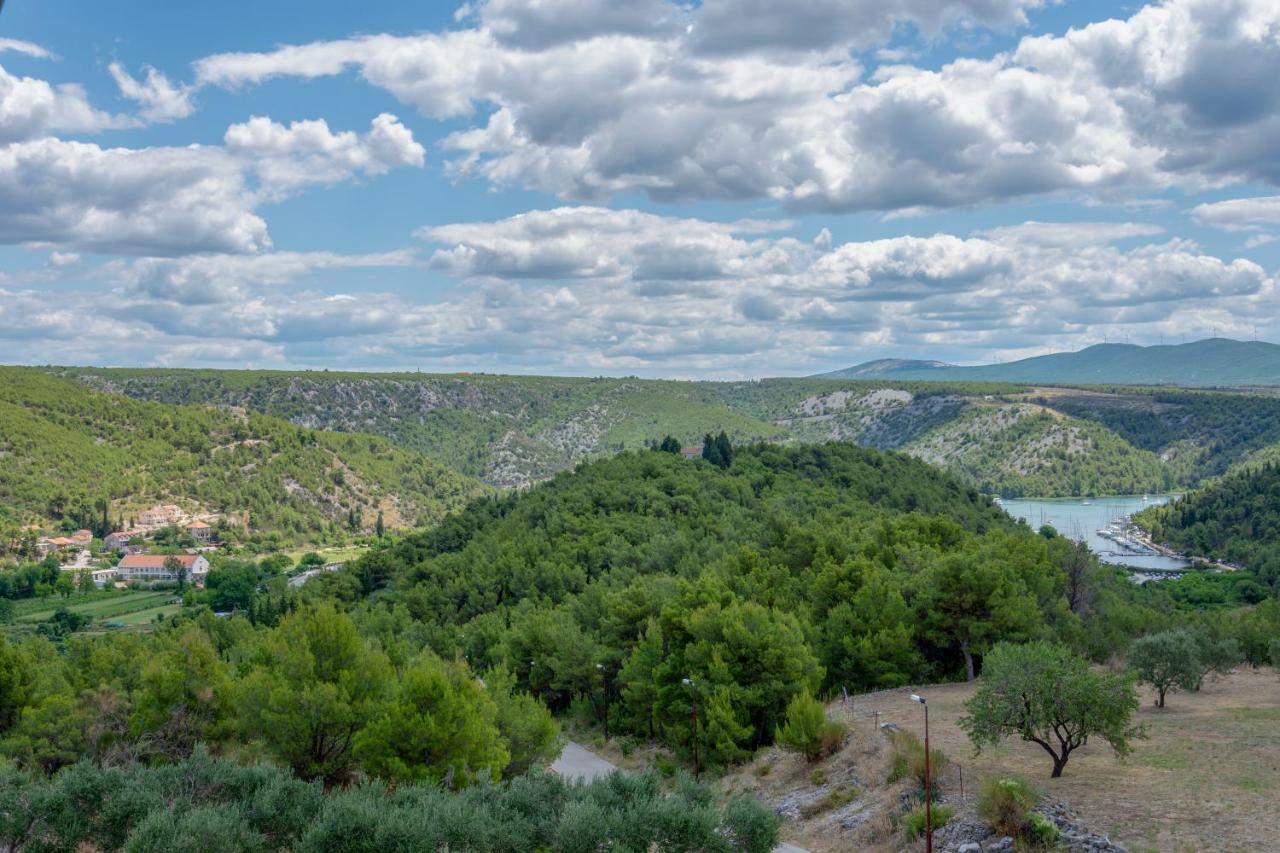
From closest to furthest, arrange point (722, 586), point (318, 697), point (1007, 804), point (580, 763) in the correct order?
point (1007, 804), point (318, 697), point (580, 763), point (722, 586)

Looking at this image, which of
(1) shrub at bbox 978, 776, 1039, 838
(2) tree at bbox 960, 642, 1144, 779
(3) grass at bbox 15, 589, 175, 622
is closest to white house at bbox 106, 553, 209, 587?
(3) grass at bbox 15, 589, 175, 622

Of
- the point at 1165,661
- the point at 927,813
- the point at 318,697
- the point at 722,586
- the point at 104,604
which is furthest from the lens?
the point at 104,604

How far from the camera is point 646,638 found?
53.6 meters

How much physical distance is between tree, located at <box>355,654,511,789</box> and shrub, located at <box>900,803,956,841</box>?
13.4m

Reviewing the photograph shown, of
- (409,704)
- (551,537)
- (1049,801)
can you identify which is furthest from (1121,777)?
(551,537)

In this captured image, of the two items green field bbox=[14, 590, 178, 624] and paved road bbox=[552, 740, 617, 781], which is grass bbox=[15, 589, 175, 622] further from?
paved road bbox=[552, 740, 617, 781]

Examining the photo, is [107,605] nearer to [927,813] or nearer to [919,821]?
[919,821]

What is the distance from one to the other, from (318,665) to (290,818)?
39.8 ft

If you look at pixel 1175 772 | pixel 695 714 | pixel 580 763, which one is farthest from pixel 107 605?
pixel 1175 772

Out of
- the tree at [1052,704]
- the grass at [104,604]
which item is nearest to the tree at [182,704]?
the tree at [1052,704]

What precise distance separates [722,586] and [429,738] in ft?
77.5

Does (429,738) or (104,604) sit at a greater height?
(429,738)

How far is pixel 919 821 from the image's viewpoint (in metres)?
28.2

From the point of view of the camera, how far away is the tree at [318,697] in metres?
36.6
